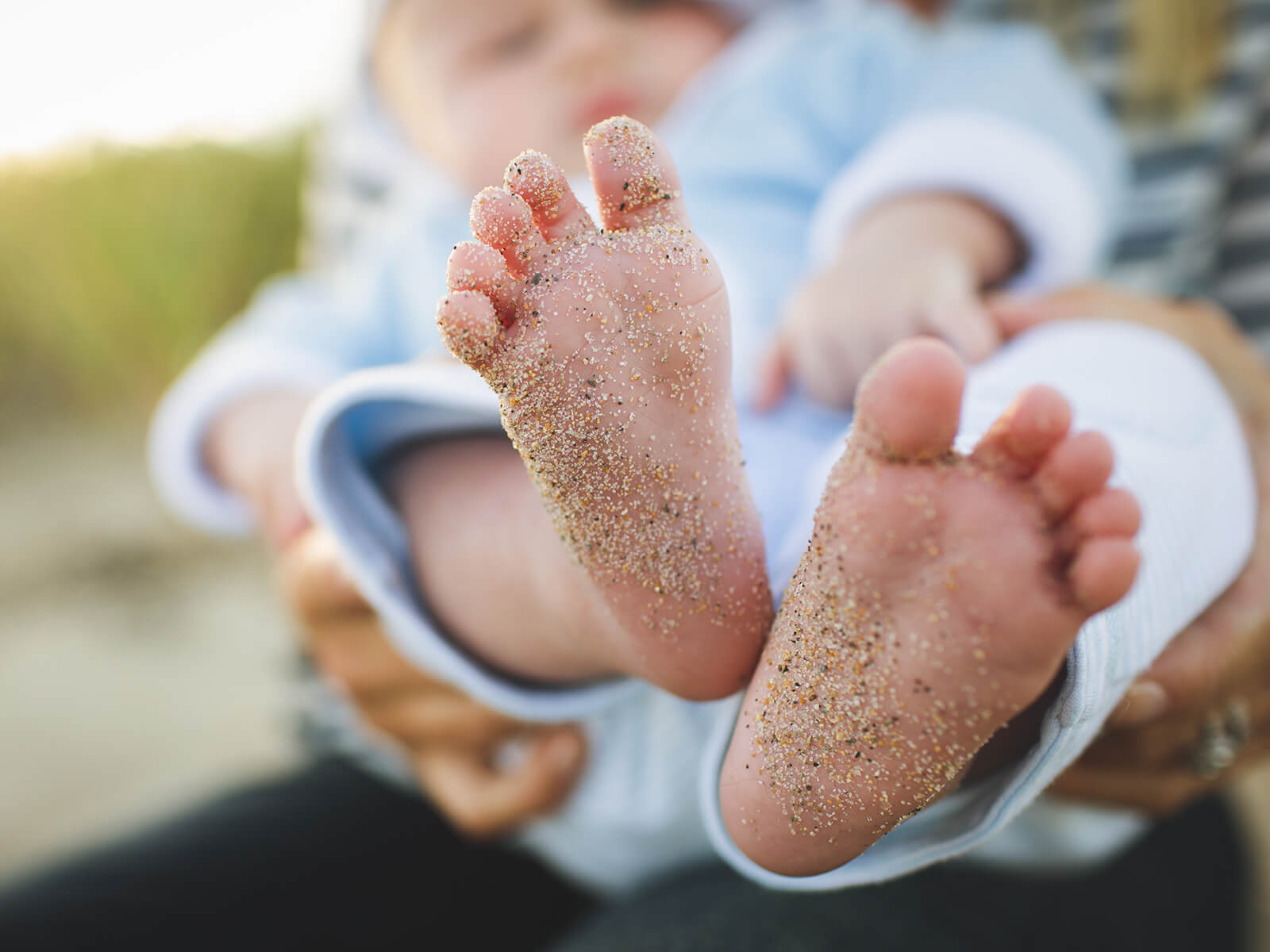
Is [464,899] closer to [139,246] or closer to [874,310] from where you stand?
[874,310]

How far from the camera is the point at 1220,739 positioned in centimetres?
62

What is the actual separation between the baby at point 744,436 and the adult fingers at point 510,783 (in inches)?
1.0

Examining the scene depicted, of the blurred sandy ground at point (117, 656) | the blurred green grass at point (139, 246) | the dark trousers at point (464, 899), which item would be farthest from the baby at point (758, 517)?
the blurred green grass at point (139, 246)

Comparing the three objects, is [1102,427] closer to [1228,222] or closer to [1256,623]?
[1256,623]

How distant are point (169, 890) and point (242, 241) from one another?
1.89 m

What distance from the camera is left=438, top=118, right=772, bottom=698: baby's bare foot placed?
1.10ft

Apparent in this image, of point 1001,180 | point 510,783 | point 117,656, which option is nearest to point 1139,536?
point 1001,180

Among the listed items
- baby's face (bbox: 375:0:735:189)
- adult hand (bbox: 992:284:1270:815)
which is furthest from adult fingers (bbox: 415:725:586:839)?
baby's face (bbox: 375:0:735:189)

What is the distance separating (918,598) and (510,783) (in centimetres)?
47

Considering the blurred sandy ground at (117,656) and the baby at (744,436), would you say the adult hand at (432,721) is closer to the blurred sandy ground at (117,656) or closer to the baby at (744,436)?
the baby at (744,436)

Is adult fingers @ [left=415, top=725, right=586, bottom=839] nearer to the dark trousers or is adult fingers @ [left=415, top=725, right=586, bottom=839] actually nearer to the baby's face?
the dark trousers

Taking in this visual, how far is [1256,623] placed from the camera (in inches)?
22.0

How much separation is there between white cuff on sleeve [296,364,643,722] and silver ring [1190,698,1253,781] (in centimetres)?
45

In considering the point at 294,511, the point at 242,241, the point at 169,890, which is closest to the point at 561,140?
the point at 294,511
